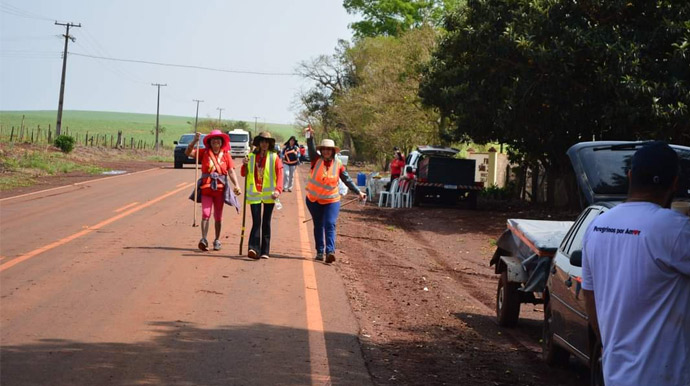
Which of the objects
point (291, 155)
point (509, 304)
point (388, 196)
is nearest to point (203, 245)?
point (509, 304)

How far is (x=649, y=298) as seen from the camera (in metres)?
4.20

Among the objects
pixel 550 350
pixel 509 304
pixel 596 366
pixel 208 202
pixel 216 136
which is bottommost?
pixel 550 350

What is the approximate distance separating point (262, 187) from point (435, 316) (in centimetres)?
430

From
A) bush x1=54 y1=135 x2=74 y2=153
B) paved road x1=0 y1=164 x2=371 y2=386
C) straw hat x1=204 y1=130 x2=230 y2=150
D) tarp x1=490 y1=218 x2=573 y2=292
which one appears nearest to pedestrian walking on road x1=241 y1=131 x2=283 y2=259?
paved road x1=0 y1=164 x2=371 y2=386

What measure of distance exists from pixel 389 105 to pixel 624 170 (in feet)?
139

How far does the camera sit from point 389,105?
5116cm

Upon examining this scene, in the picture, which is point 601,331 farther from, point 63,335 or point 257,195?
point 257,195

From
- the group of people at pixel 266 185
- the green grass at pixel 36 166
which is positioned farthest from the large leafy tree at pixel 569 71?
the green grass at pixel 36 166

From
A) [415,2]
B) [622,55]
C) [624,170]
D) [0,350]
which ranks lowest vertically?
[0,350]

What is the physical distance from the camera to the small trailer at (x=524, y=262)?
9414 mm

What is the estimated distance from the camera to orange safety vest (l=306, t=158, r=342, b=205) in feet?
45.4

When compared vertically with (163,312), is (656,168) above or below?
above

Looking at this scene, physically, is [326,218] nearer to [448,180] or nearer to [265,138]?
[265,138]

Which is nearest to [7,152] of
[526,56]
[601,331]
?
[526,56]
